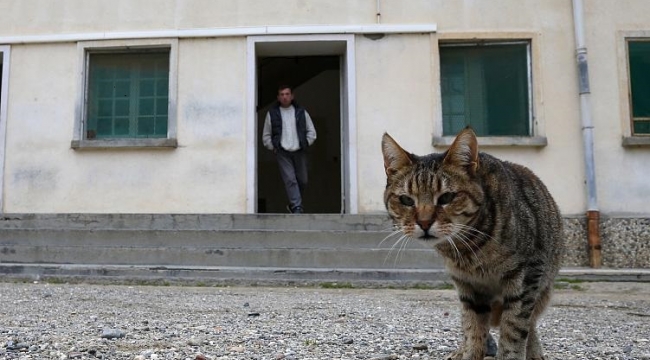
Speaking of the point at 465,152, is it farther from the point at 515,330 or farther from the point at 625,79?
the point at 625,79

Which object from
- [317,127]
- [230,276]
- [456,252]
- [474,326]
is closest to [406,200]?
[456,252]

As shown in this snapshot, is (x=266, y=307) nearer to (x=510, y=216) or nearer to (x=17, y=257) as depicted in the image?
(x=510, y=216)

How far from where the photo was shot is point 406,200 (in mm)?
2512

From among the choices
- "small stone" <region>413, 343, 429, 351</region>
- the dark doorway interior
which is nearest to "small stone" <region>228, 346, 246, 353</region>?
"small stone" <region>413, 343, 429, 351</region>

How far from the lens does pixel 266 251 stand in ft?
23.2

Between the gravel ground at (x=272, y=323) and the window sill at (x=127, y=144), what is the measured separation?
9.76 feet

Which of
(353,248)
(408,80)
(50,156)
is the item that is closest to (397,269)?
(353,248)

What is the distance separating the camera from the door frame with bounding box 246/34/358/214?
8.69 m

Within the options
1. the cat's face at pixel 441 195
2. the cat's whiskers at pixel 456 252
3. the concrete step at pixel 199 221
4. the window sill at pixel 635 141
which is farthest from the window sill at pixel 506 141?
the cat's whiskers at pixel 456 252

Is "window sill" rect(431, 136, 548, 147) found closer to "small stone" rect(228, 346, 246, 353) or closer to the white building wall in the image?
the white building wall

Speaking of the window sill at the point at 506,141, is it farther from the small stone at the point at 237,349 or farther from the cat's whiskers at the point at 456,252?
the cat's whiskers at the point at 456,252

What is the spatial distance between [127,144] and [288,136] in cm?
253

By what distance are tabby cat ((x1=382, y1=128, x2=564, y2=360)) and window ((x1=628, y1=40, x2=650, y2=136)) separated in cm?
722

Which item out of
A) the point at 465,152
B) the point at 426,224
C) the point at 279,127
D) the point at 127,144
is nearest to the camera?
the point at 426,224
